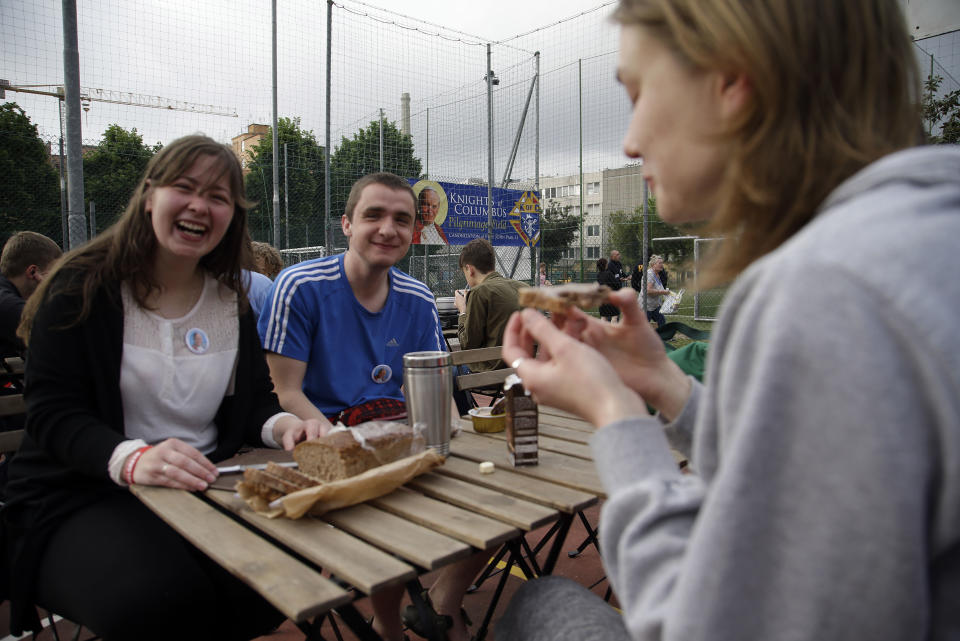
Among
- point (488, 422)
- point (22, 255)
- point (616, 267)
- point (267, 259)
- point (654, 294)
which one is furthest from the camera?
point (616, 267)

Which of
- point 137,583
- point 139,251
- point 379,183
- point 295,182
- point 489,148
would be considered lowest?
point 137,583

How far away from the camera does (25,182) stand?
11.8 metres

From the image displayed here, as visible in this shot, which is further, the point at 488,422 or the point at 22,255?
the point at 22,255

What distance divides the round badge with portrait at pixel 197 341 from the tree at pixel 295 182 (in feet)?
18.2

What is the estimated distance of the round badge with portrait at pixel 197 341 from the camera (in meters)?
1.99

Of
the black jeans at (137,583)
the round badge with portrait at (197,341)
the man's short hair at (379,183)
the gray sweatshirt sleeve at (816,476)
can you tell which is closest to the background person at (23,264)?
the man's short hair at (379,183)

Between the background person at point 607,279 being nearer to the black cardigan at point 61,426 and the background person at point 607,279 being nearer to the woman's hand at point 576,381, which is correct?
the black cardigan at point 61,426

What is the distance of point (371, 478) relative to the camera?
A: 4.84 feet

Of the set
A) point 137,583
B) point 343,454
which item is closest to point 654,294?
point 343,454

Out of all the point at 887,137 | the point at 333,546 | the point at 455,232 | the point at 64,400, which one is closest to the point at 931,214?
the point at 887,137

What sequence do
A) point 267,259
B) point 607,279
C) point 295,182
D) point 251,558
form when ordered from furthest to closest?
point 607,279 < point 295,182 < point 267,259 < point 251,558

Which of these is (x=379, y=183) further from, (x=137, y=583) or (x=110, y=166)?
(x=110, y=166)

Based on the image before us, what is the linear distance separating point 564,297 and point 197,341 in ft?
4.51

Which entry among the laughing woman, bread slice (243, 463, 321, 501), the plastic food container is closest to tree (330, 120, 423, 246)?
the laughing woman
